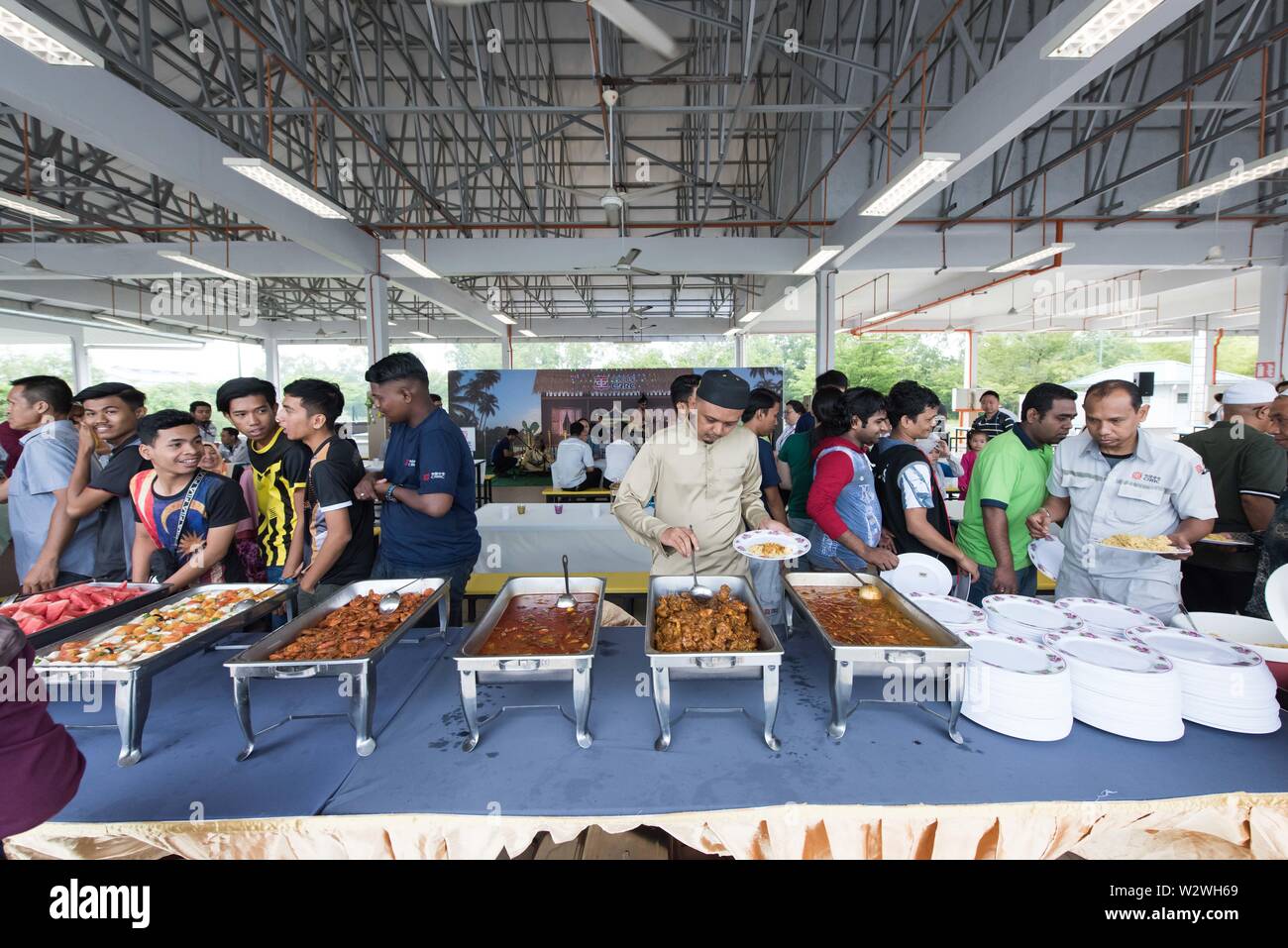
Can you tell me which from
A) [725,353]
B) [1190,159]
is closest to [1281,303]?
[1190,159]

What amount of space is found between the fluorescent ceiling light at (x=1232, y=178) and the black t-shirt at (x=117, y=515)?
7082 millimetres

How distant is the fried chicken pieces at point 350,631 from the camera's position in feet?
5.05

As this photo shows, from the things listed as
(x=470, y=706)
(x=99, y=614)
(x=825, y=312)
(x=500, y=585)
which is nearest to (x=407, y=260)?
(x=500, y=585)

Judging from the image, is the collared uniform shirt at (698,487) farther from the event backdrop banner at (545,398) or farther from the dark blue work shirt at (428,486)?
the event backdrop banner at (545,398)

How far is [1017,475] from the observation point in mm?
2451

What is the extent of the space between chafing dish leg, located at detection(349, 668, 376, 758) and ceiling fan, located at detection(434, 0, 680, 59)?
2926 millimetres

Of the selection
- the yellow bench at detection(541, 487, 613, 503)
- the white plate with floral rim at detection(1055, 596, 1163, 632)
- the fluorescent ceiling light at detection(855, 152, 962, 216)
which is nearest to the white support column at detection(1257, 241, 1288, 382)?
the fluorescent ceiling light at detection(855, 152, 962, 216)

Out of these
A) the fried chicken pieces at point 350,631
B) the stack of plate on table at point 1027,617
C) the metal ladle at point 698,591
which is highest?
the metal ladle at point 698,591

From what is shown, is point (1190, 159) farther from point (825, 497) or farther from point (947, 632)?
point (947, 632)

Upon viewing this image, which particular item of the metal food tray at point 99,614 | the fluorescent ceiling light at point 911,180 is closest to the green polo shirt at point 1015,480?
the fluorescent ceiling light at point 911,180

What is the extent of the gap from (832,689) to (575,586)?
37.3 inches

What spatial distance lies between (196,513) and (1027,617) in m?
2.89

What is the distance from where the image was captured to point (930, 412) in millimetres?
2691

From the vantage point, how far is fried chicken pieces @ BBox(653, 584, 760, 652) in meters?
1.55
